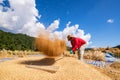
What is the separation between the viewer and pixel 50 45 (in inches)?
342

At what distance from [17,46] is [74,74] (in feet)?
88.0

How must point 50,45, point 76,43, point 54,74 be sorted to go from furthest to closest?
point 50,45
point 76,43
point 54,74

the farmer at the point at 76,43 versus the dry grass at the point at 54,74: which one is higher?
the farmer at the point at 76,43

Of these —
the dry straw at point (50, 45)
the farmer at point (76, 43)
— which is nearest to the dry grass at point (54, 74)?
the farmer at point (76, 43)

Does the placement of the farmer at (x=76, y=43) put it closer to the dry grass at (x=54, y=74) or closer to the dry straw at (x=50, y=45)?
the dry straw at (x=50, y=45)

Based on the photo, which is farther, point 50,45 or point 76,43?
point 50,45

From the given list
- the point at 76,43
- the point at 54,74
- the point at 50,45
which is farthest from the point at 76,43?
the point at 54,74

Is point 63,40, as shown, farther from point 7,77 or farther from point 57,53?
point 7,77

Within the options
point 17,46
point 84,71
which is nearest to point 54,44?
Result: point 84,71

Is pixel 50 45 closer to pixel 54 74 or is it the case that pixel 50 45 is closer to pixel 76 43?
pixel 76 43

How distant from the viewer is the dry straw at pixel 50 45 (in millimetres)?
8672

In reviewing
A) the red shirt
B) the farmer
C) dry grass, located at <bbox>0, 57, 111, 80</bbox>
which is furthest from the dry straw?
dry grass, located at <bbox>0, 57, 111, 80</bbox>

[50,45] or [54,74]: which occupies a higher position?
[50,45]

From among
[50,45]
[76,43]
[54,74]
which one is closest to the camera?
[54,74]
